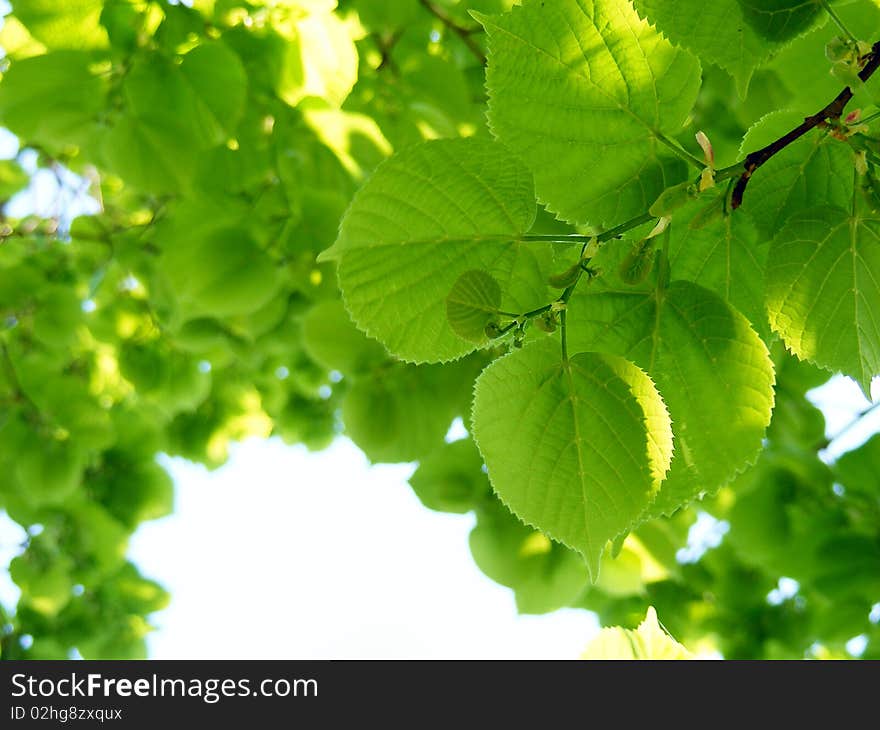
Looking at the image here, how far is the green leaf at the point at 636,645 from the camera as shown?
0.47 meters

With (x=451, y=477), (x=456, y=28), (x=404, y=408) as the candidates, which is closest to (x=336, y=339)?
(x=404, y=408)

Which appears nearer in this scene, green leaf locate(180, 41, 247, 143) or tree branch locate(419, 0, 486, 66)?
green leaf locate(180, 41, 247, 143)

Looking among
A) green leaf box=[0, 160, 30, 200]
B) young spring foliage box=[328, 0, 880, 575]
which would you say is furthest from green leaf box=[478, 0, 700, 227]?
green leaf box=[0, 160, 30, 200]

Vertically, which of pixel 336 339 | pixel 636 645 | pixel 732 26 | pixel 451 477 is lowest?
pixel 636 645

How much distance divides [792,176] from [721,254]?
0.05 meters

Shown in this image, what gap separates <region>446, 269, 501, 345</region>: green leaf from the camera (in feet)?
1.38

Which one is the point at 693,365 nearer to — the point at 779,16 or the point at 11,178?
the point at 779,16

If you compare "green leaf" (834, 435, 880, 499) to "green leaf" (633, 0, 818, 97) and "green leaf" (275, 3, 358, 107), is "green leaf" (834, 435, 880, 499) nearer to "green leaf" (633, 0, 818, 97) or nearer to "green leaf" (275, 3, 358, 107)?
"green leaf" (275, 3, 358, 107)

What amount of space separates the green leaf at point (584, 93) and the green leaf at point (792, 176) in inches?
2.0

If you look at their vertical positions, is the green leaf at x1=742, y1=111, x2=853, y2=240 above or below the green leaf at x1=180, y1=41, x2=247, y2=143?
below

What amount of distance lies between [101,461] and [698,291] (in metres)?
2.01

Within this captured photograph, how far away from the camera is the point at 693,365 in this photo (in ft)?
1.53

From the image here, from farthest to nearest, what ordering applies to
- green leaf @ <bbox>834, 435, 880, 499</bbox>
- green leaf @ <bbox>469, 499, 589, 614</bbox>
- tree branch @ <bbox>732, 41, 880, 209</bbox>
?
1. green leaf @ <bbox>834, 435, 880, 499</bbox>
2. green leaf @ <bbox>469, 499, 589, 614</bbox>
3. tree branch @ <bbox>732, 41, 880, 209</bbox>
